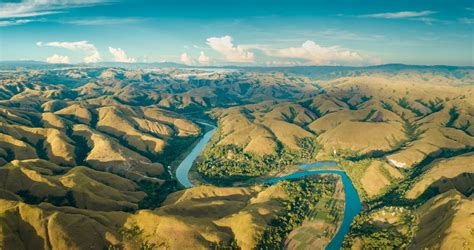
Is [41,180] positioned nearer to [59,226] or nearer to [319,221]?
[59,226]

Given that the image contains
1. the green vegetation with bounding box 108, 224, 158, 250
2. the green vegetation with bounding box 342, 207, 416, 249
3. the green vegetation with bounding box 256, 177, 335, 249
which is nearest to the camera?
the green vegetation with bounding box 108, 224, 158, 250

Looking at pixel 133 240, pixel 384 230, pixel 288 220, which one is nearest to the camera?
pixel 133 240

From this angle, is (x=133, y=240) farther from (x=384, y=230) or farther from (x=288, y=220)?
(x=384, y=230)

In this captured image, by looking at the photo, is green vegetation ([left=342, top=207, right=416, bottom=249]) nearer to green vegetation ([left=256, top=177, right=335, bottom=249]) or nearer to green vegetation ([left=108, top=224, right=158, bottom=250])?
green vegetation ([left=256, top=177, right=335, bottom=249])

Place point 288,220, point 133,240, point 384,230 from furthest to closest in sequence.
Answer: point 288,220
point 384,230
point 133,240

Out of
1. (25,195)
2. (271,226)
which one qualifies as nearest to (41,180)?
(25,195)

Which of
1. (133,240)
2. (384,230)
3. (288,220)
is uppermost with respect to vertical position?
(133,240)

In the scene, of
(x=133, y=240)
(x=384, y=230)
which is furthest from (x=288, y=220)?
(x=133, y=240)

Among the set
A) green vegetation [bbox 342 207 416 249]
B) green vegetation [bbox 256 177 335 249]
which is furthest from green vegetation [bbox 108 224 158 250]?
green vegetation [bbox 342 207 416 249]

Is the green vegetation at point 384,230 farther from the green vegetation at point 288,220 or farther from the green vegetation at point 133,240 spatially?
the green vegetation at point 133,240

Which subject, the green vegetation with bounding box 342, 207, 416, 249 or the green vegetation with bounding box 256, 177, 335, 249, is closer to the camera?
the green vegetation with bounding box 342, 207, 416, 249

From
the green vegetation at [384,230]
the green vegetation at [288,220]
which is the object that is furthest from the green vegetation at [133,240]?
the green vegetation at [384,230]
